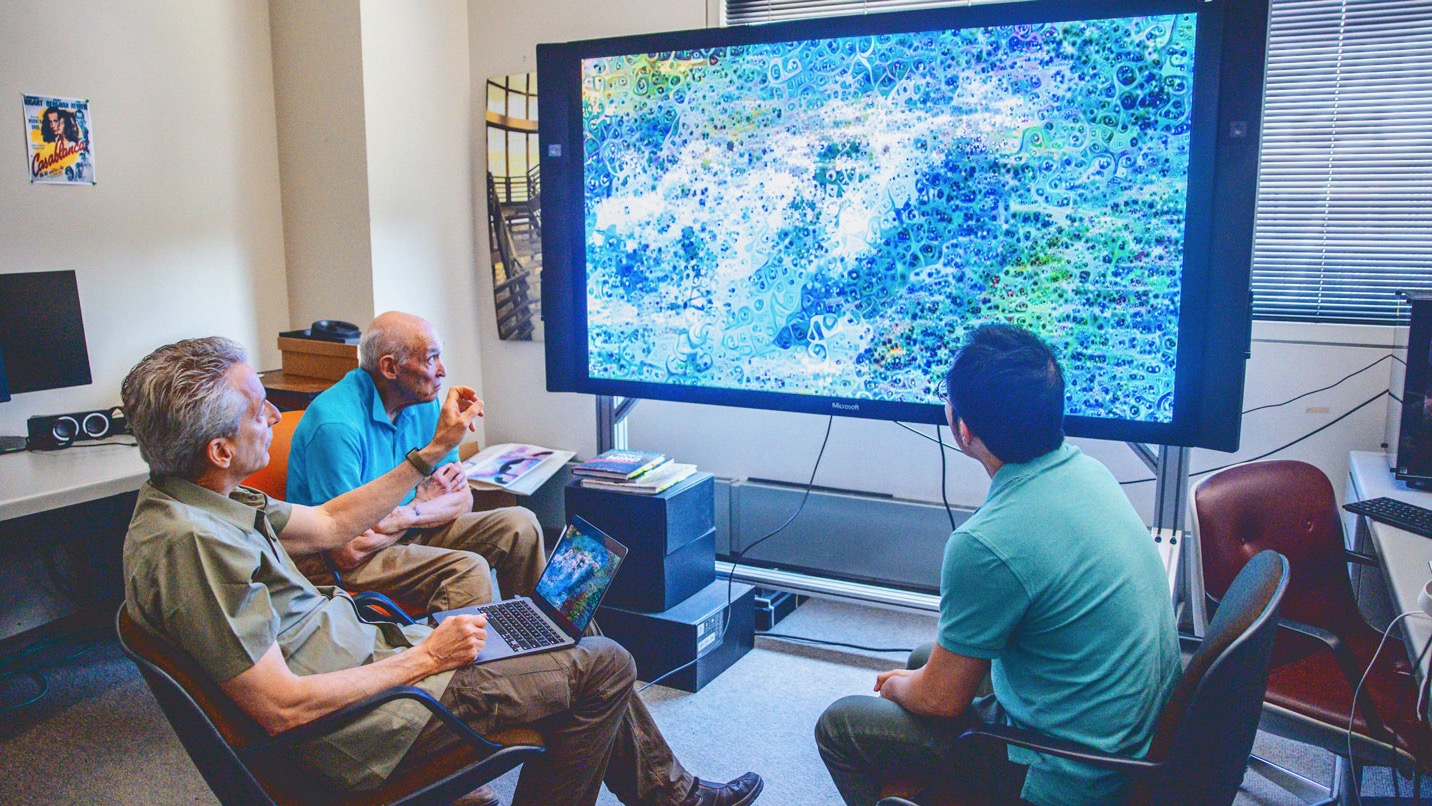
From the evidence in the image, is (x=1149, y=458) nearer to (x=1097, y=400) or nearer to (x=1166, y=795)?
(x=1097, y=400)

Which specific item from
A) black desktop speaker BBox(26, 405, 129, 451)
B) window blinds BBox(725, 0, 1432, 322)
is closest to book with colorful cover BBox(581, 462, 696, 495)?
black desktop speaker BBox(26, 405, 129, 451)

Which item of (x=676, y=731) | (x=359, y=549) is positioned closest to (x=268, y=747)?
(x=359, y=549)

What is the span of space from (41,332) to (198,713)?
7.08 feet

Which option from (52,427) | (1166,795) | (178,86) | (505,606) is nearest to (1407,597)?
(1166,795)

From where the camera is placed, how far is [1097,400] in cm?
256

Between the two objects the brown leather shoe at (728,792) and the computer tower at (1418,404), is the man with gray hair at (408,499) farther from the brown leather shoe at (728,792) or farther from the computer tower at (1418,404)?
the computer tower at (1418,404)

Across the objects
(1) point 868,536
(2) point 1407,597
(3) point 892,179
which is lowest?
(1) point 868,536

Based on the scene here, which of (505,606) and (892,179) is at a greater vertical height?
(892,179)

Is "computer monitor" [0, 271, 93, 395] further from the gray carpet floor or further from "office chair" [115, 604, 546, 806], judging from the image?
Answer: "office chair" [115, 604, 546, 806]

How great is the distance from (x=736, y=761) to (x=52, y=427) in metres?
2.27

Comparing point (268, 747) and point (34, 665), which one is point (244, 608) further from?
point (34, 665)

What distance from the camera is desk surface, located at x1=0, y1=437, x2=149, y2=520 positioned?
2.50 metres

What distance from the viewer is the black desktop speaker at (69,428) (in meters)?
3.00

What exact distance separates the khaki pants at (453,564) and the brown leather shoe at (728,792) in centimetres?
72
